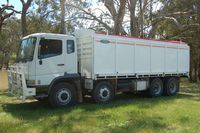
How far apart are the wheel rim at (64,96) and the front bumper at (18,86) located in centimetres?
107

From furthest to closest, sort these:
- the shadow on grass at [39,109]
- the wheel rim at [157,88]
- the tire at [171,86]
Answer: the tire at [171,86] → the wheel rim at [157,88] → the shadow on grass at [39,109]

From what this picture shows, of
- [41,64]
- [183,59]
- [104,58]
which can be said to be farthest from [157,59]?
[41,64]

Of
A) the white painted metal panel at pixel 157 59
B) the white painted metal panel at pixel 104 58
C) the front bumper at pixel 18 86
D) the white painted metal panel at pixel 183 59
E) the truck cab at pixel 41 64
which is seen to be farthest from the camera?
the white painted metal panel at pixel 183 59

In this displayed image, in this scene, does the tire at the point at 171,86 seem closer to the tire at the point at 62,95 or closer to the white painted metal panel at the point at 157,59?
the white painted metal panel at the point at 157,59

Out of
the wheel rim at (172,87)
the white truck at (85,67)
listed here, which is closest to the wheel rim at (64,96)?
the white truck at (85,67)

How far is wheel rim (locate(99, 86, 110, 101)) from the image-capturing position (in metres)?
14.4

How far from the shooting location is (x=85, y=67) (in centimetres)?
1418

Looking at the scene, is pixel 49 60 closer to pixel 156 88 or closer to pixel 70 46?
pixel 70 46

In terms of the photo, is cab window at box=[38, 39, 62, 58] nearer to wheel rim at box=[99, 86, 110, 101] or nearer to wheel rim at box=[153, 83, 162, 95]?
wheel rim at box=[99, 86, 110, 101]

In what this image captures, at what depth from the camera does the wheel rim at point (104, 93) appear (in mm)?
14383

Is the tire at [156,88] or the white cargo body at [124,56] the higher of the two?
the white cargo body at [124,56]

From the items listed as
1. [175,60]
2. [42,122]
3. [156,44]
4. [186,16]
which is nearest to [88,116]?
[42,122]

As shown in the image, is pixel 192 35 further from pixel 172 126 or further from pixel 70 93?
pixel 172 126

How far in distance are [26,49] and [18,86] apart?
4.72 feet
